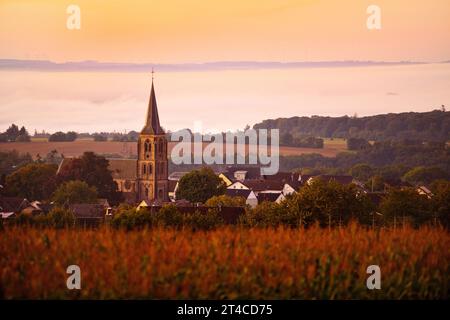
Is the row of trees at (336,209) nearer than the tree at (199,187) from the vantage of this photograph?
Yes

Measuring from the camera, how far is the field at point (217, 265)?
59.5 ft

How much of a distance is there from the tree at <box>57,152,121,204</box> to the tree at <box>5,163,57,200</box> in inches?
72.1

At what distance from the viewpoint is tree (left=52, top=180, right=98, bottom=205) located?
109 m

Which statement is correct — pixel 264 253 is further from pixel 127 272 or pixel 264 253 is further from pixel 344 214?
pixel 344 214

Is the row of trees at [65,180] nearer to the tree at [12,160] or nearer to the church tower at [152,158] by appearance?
the church tower at [152,158]

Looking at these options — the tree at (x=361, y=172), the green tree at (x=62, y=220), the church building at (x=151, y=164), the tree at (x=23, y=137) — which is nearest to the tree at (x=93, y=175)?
the church building at (x=151, y=164)

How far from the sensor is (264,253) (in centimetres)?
1988

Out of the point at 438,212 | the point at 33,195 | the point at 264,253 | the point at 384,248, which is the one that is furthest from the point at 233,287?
the point at 33,195

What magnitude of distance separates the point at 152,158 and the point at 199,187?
39207 mm

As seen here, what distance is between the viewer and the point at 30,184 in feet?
406

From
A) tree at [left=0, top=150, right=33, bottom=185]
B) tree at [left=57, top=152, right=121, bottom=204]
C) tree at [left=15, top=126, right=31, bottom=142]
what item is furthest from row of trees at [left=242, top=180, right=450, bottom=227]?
tree at [left=15, top=126, right=31, bottom=142]

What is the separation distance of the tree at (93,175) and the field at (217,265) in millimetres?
98003

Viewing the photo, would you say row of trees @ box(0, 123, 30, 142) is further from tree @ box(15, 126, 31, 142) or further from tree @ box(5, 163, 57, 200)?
tree @ box(5, 163, 57, 200)
